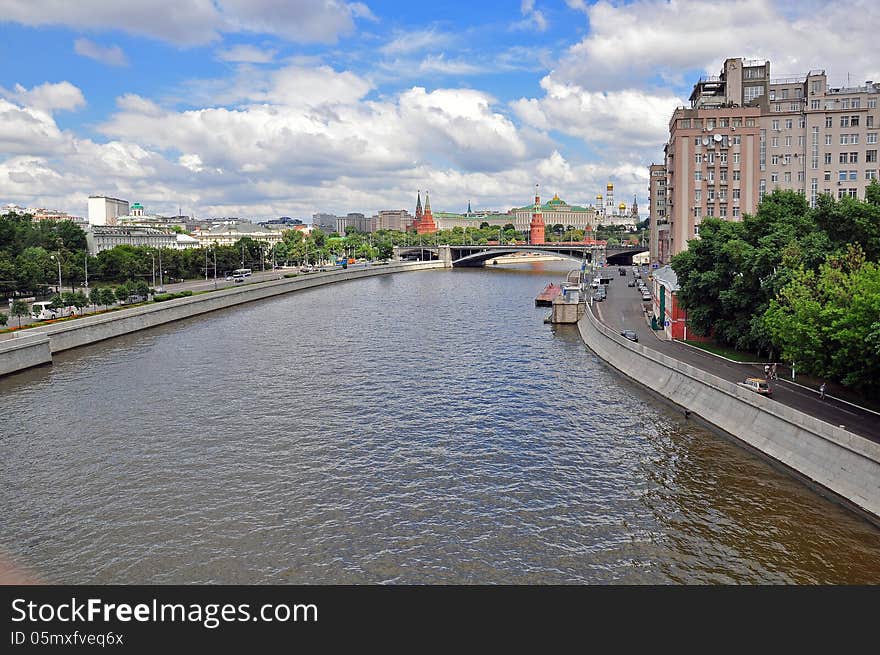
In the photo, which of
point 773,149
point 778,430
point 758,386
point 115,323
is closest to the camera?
point 778,430

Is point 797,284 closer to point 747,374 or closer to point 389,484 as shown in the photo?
point 747,374

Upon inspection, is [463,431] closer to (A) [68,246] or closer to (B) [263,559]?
(B) [263,559]

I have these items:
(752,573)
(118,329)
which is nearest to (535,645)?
(752,573)

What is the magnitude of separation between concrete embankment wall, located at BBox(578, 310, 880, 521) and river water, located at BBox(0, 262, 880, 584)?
2.88ft

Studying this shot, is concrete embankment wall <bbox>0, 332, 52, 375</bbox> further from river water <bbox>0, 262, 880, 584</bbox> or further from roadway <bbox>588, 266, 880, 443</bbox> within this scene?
roadway <bbox>588, 266, 880, 443</bbox>

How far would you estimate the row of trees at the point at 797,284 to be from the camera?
30.9 m

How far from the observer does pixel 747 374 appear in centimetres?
4125

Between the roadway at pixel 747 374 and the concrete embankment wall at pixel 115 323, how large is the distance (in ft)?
151

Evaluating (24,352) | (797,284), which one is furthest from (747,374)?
(24,352)

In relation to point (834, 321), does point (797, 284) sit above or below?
above

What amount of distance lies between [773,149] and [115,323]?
73.8m

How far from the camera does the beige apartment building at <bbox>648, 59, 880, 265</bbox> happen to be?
80.8 meters

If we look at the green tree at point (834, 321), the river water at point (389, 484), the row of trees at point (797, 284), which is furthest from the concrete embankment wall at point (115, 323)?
the green tree at point (834, 321)

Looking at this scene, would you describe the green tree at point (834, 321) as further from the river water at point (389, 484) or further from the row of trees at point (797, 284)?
the river water at point (389, 484)
